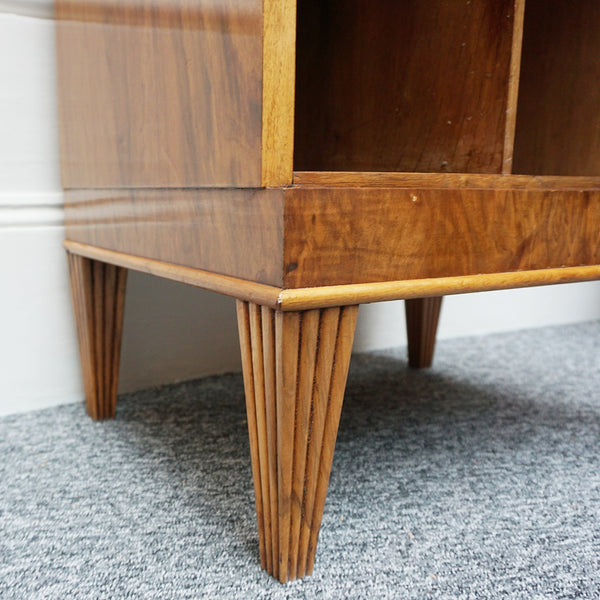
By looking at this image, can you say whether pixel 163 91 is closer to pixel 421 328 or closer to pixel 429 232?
pixel 429 232

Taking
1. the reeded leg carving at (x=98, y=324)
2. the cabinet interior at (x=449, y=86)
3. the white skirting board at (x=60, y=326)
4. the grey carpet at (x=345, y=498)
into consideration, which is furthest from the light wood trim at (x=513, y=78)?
the white skirting board at (x=60, y=326)

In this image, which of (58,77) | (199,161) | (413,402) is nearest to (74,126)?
(58,77)

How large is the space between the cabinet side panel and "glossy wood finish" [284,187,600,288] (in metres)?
0.05

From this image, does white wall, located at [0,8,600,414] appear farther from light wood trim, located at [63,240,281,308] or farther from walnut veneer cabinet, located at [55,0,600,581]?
light wood trim, located at [63,240,281,308]

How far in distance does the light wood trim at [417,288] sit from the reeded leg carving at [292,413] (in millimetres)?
14

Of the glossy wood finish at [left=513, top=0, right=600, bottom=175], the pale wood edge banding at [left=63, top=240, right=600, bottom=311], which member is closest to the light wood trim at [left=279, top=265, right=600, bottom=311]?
the pale wood edge banding at [left=63, top=240, right=600, bottom=311]

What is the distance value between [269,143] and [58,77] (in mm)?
466

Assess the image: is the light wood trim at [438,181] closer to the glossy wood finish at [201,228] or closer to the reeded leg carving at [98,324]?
the glossy wood finish at [201,228]

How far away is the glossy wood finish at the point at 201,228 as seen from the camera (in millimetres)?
402

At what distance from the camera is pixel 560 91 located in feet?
2.19

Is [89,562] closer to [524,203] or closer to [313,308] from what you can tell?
[313,308]

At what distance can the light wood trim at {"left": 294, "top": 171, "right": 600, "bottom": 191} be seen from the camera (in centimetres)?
40

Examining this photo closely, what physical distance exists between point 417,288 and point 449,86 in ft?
0.68

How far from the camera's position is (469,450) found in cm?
72
